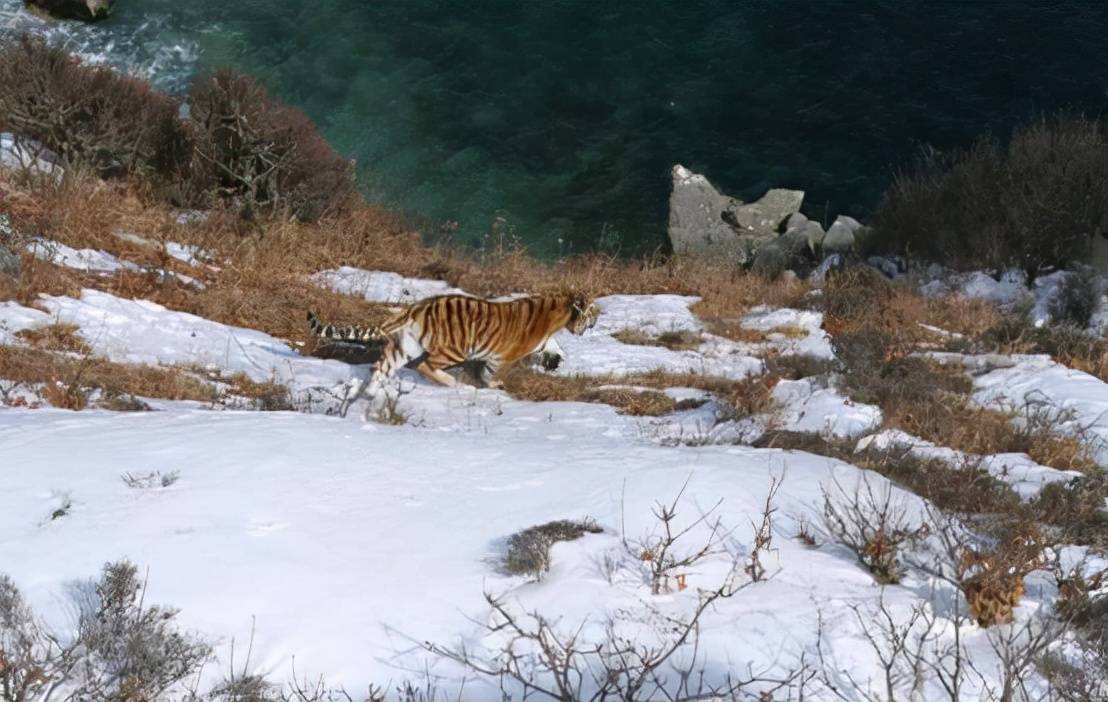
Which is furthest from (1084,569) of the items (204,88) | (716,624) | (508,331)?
(204,88)

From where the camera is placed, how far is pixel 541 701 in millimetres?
5605

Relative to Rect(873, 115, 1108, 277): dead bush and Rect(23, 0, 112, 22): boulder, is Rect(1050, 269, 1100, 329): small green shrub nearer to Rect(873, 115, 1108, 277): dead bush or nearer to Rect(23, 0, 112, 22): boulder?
Rect(873, 115, 1108, 277): dead bush

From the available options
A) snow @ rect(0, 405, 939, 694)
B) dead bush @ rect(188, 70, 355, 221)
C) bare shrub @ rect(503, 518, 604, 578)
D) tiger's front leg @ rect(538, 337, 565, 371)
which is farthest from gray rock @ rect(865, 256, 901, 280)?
bare shrub @ rect(503, 518, 604, 578)

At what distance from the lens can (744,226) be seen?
20.6m

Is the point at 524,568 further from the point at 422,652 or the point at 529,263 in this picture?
the point at 529,263

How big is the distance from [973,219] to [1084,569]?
37.1ft

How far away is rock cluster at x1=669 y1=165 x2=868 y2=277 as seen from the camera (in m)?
19.1

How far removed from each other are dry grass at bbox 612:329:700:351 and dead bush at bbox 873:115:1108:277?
5.80m

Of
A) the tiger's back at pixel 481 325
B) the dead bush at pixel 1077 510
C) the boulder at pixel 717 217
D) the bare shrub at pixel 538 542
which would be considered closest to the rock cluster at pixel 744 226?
the boulder at pixel 717 217

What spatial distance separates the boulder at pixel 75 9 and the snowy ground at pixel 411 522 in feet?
57.1

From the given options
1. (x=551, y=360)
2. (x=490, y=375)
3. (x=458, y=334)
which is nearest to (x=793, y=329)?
(x=551, y=360)

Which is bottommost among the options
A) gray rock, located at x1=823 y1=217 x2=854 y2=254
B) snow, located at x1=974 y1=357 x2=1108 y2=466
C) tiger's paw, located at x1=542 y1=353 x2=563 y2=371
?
tiger's paw, located at x1=542 y1=353 x2=563 y2=371

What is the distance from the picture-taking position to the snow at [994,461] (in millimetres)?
8352

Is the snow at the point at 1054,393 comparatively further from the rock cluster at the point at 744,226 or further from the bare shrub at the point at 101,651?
the rock cluster at the point at 744,226
